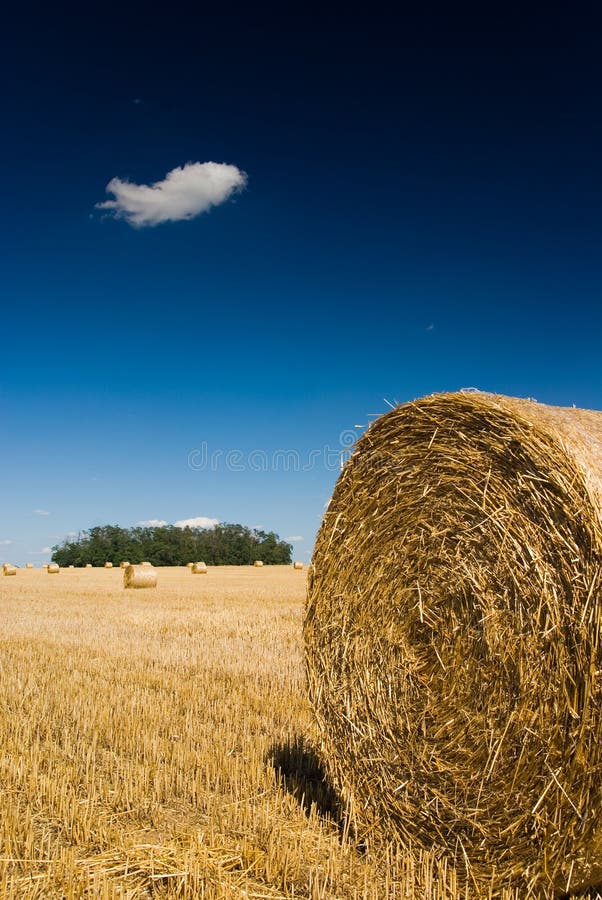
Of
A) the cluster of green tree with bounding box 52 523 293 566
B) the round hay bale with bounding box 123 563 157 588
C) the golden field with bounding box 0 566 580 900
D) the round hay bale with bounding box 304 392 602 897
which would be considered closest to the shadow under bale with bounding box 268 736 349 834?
the golden field with bounding box 0 566 580 900

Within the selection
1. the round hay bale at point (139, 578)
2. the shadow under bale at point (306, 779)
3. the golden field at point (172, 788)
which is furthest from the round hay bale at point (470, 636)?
the round hay bale at point (139, 578)

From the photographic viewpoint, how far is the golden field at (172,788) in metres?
3.68

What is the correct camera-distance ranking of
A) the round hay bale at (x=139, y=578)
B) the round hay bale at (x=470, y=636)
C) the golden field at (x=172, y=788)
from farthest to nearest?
the round hay bale at (x=139, y=578)
the golden field at (x=172, y=788)
the round hay bale at (x=470, y=636)

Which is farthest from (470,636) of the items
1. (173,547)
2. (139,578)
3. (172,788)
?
(173,547)

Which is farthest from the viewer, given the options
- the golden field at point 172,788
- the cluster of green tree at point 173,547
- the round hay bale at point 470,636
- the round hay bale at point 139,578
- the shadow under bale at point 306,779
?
the cluster of green tree at point 173,547

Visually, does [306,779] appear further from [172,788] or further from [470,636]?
[470,636]

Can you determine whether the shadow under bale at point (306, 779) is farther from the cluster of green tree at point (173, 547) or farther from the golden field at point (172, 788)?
the cluster of green tree at point (173, 547)

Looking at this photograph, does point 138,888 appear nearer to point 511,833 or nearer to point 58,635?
point 511,833

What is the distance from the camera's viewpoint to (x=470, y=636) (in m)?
4.06

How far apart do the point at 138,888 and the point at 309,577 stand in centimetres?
204

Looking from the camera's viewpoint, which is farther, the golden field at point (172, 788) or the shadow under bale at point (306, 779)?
the shadow under bale at point (306, 779)

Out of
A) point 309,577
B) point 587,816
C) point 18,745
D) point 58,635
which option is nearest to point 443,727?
point 587,816

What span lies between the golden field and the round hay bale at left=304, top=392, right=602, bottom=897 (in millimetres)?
403

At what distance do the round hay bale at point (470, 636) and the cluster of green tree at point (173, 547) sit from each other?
7406 centimetres
